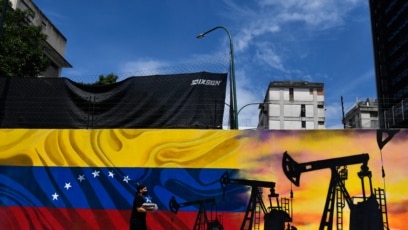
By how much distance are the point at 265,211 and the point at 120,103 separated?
453 centimetres

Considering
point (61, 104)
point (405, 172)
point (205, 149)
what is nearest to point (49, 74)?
point (61, 104)

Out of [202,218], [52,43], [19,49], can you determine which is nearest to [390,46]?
[52,43]

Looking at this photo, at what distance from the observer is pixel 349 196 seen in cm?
950

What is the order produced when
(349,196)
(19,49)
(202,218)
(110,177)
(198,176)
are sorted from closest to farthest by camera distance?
(349,196)
(202,218)
(198,176)
(110,177)
(19,49)

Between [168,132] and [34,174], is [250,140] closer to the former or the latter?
[168,132]

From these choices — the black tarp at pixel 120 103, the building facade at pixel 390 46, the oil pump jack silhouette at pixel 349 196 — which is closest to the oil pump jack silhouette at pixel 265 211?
the oil pump jack silhouette at pixel 349 196

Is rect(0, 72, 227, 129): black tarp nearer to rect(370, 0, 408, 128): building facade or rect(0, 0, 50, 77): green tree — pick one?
rect(0, 0, 50, 77): green tree

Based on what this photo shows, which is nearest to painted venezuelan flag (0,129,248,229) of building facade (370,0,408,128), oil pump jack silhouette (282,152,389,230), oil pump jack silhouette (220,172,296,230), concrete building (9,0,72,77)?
oil pump jack silhouette (220,172,296,230)

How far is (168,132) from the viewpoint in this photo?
10.1 metres

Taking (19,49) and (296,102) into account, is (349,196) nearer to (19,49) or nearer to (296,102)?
(19,49)

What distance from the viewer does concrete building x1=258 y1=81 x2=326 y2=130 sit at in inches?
3361

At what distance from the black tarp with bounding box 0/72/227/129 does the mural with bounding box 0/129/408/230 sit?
0.40m

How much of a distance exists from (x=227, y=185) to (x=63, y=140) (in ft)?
13.9

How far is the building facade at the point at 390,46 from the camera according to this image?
64.6 meters
